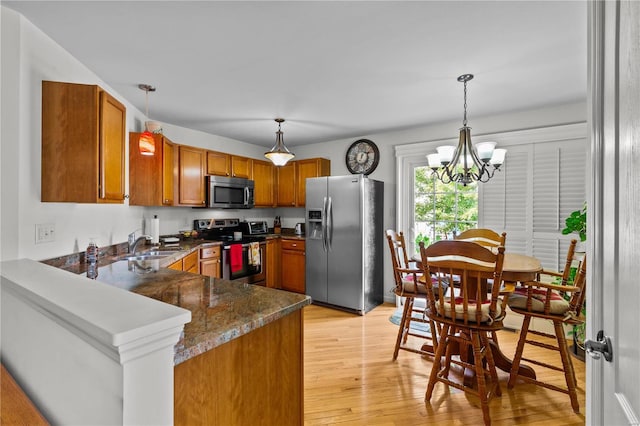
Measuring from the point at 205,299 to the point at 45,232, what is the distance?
1.34m

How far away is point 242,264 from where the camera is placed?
399 centimetres

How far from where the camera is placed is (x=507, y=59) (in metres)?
2.16

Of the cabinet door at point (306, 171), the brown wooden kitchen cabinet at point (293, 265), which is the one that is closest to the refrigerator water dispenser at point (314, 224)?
the brown wooden kitchen cabinet at point (293, 265)

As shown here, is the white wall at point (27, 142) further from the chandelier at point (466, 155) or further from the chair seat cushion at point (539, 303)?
the chair seat cushion at point (539, 303)

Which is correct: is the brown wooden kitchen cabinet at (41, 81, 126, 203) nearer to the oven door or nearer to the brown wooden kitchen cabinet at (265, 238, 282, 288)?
the oven door

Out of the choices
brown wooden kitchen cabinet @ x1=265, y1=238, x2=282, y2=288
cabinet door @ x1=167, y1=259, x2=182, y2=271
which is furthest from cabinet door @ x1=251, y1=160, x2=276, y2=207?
cabinet door @ x1=167, y1=259, x2=182, y2=271

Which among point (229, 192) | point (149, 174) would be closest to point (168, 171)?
point (149, 174)

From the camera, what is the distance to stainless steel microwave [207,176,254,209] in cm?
397

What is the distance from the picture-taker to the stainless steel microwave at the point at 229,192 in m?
3.97

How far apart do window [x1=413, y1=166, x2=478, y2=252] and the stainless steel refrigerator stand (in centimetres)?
50

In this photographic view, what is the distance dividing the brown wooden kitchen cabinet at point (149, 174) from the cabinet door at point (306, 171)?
199 centimetres

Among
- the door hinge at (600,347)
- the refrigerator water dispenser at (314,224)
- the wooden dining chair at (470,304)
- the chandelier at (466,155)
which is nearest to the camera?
the door hinge at (600,347)

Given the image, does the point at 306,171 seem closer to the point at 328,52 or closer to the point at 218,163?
the point at 218,163

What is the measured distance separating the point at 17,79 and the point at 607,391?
290 cm
